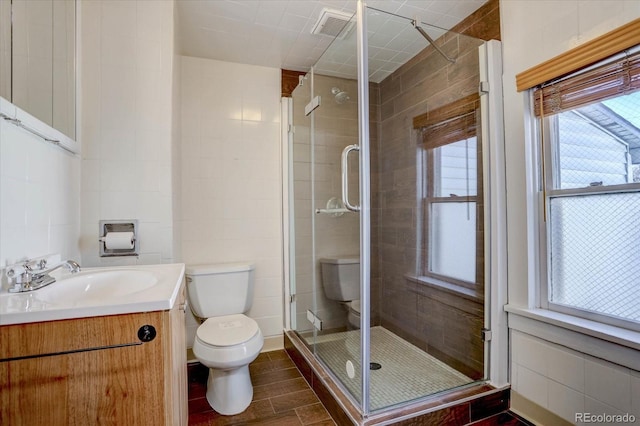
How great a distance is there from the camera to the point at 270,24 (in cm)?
203

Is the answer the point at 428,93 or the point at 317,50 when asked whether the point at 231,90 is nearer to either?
the point at 317,50

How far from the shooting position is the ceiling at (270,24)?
6.03ft

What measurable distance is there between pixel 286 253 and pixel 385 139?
1182 millimetres

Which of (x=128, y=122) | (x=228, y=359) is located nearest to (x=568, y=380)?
(x=228, y=359)

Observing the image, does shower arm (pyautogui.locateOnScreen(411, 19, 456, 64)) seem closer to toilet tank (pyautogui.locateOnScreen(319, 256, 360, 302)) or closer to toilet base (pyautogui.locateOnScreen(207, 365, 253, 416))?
toilet tank (pyautogui.locateOnScreen(319, 256, 360, 302))

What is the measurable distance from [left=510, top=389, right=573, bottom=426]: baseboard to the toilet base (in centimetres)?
145

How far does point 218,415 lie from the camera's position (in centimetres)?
173

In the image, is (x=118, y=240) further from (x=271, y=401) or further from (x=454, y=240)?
(x=454, y=240)

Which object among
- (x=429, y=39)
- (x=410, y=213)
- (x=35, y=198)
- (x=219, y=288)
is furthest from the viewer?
(x=410, y=213)

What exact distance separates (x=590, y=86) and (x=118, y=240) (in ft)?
7.57

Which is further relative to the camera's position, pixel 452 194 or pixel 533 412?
pixel 452 194

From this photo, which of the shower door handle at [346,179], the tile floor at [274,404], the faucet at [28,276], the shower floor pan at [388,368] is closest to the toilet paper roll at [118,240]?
the faucet at [28,276]

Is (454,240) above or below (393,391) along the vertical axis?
above

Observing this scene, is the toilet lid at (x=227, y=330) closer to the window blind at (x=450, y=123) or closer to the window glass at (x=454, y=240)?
the window glass at (x=454, y=240)
